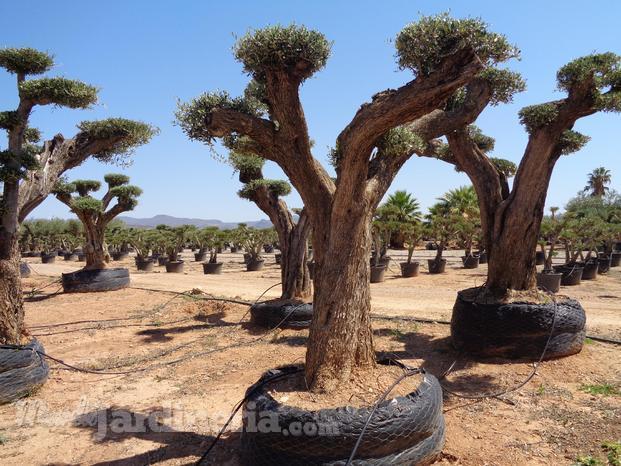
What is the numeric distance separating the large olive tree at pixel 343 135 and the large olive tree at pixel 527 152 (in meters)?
2.33

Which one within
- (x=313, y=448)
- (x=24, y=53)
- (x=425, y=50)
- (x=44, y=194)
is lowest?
(x=313, y=448)

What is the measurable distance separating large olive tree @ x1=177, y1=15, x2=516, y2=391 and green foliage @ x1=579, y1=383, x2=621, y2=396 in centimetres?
274

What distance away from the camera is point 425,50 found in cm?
348

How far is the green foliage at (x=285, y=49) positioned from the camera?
13.3 ft

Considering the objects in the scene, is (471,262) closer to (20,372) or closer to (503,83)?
(503,83)

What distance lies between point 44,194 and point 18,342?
2998mm

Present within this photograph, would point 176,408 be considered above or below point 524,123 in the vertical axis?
below

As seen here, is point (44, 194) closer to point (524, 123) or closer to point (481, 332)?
point (481, 332)

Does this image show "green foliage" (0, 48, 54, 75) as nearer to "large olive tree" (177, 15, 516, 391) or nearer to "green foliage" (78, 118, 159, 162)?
"green foliage" (78, 118, 159, 162)

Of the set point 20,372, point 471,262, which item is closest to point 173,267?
point 471,262

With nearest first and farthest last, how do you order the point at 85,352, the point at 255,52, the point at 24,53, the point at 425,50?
the point at 425,50 < the point at 255,52 < the point at 24,53 < the point at 85,352

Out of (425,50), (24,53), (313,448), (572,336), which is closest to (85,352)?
(24,53)

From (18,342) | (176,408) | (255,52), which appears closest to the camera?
(255,52)

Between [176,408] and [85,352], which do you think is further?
[85,352]
